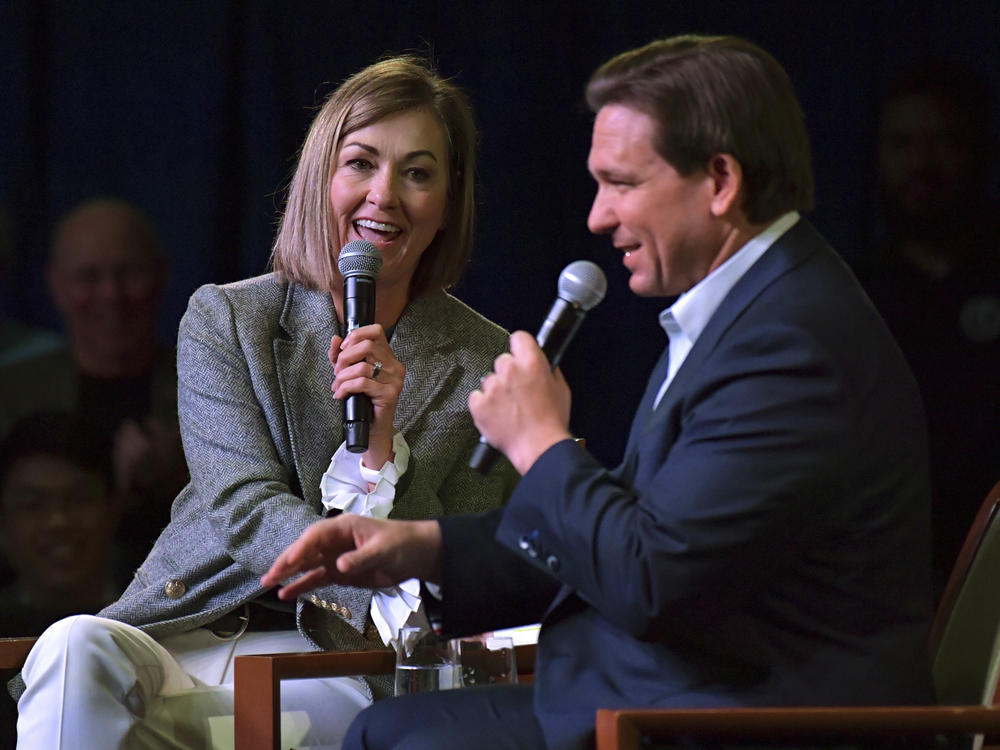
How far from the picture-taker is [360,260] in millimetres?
1924

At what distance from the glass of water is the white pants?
0.19m

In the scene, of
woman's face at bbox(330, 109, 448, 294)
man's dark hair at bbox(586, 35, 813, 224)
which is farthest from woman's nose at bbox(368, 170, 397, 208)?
man's dark hair at bbox(586, 35, 813, 224)

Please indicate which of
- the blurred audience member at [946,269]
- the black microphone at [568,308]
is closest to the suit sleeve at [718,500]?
the black microphone at [568,308]

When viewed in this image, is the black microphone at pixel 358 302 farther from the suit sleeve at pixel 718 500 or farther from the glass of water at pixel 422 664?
the suit sleeve at pixel 718 500

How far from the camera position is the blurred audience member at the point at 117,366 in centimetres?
319

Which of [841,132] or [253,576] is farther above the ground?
[841,132]

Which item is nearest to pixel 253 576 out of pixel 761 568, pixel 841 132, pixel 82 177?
pixel 761 568

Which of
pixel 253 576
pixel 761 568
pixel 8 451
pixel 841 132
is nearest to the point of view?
pixel 761 568

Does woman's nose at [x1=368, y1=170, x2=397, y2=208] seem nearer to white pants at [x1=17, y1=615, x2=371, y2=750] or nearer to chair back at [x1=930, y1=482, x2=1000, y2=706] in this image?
white pants at [x1=17, y1=615, x2=371, y2=750]

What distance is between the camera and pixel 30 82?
10.4ft

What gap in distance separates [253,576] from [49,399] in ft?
4.54

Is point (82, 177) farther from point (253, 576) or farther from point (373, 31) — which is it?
point (253, 576)

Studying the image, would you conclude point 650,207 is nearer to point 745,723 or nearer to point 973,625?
point 745,723

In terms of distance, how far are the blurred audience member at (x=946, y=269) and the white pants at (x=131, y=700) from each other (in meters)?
2.06
